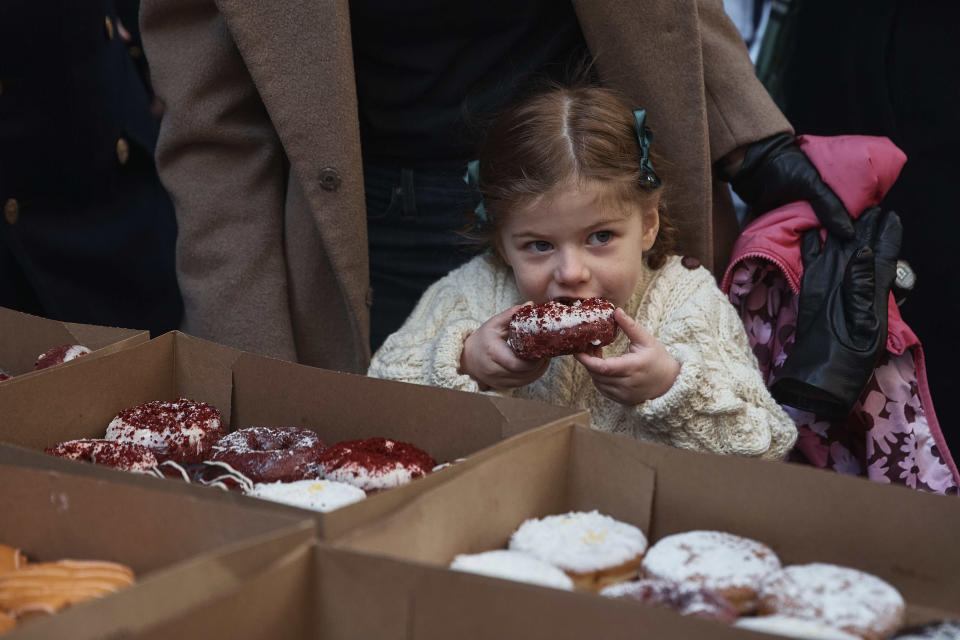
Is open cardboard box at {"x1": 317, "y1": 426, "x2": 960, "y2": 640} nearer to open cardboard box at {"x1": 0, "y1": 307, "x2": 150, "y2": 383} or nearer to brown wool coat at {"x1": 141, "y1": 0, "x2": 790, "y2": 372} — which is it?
open cardboard box at {"x1": 0, "y1": 307, "x2": 150, "y2": 383}

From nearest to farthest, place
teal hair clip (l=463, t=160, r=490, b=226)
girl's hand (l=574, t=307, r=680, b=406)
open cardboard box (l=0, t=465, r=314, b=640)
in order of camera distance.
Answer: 1. open cardboard box (l=0, t=465, r=314, b=640)
2. girl's hand (l=574, t=307, r=680, b=406)
3. teal hair clip (l=463, t=160, r=490, b=226)

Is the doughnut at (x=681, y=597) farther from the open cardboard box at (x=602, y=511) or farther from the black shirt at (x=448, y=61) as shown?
the black shirt at (x=448, y=61)

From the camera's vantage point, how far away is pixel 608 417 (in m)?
2.12

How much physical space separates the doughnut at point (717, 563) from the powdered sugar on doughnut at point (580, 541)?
36 millimetres

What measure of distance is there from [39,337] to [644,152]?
131 centimetres

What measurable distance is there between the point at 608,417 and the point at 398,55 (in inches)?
41.6

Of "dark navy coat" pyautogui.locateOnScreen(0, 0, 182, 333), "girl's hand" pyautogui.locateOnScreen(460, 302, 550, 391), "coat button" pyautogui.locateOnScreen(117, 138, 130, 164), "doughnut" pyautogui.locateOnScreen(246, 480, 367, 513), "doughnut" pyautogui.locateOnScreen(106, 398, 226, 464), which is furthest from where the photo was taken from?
"coat button" pyautogui.locateOnScreen(117, 138, 130, 164)

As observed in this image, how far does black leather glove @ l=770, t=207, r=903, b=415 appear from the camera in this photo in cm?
197

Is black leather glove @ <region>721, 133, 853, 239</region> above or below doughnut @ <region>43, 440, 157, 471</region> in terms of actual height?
above

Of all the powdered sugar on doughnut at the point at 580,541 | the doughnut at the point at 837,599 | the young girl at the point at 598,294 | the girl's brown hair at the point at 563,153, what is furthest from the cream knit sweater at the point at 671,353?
the doughnut at the point at 837,599

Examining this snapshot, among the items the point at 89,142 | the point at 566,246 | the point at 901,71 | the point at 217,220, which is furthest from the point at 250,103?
the point at 901,71

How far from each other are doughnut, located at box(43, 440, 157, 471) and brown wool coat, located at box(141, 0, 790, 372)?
920 mm

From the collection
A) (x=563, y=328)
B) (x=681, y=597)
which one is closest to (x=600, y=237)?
(x=563, y=328)

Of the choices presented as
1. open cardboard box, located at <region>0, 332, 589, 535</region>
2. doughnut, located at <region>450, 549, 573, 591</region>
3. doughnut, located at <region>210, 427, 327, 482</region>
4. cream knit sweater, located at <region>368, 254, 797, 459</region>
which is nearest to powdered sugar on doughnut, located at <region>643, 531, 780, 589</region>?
doughnut, located at <region>450, 549, 573, 591</region>
